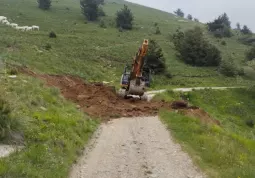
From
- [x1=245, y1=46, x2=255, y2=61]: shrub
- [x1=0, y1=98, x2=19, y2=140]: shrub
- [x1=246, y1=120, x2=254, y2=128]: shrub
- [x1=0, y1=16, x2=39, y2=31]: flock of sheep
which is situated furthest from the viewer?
[x1=245, y1=46, x2=255, y2=61]: shrub

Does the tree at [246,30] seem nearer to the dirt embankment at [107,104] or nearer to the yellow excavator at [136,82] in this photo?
the dirt embankment at [107,104]

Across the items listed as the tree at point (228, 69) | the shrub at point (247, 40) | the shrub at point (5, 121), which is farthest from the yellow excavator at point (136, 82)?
the shrub at point (247, 40)

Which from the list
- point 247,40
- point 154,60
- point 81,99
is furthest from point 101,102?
point 247,40

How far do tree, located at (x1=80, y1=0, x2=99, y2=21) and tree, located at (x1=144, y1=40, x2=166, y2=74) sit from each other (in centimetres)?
3236

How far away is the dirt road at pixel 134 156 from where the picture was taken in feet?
43.7

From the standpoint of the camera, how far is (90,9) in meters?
81.0

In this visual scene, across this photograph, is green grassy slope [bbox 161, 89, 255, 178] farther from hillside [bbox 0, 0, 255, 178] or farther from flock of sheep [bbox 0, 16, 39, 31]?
flock of sheep [bbox 0, 16, 39, 31]

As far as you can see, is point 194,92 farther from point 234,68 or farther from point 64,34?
point 64,34

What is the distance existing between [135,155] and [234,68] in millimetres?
48014

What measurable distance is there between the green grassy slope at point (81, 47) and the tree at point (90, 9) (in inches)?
78.7

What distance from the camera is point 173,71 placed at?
184 ft

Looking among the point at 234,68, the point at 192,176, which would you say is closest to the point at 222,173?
the point at 192,176

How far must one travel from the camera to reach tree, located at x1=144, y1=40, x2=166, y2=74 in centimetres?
5097

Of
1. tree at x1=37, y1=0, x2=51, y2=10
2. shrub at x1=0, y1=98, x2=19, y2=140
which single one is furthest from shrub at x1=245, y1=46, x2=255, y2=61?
shrub at x1=0, y1=98, x2=19, y2=140
